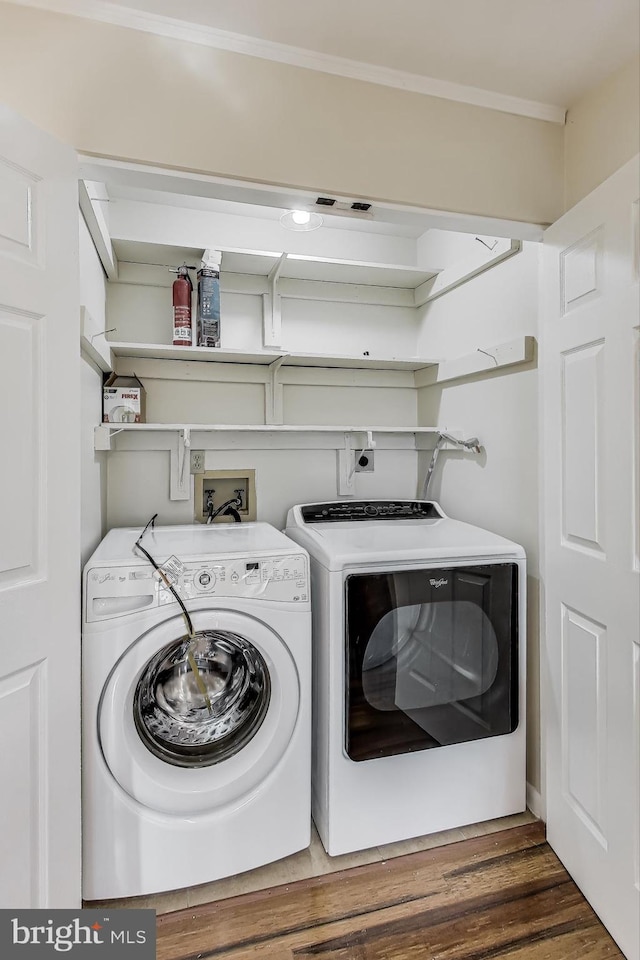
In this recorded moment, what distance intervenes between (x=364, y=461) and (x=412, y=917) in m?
1.77

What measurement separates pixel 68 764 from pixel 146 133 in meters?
1.68

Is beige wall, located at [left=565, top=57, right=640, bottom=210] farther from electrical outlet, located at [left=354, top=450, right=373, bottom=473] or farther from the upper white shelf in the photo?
electrical outlet, located at [left=354, top=450, right=373, bottom=473]

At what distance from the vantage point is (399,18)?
127cm

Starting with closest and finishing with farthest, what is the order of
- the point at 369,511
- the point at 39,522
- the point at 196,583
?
the point at 39,522 → the point at 196,583 → the point at 369,511

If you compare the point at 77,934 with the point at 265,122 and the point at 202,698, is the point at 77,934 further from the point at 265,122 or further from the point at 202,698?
the point at 265,122

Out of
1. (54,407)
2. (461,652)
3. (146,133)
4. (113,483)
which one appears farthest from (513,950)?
(146,133)

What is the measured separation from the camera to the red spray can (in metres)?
2.05

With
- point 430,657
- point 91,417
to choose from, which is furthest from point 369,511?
point 91,417

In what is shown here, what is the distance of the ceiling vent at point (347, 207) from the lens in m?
1.46

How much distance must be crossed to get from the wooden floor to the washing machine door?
0.30 m

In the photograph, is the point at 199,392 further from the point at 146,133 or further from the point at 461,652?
the point at 461,652

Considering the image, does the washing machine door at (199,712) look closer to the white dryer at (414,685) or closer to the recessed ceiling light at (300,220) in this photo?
the white dryer at (414,685)

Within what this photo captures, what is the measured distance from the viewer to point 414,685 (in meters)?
1.61

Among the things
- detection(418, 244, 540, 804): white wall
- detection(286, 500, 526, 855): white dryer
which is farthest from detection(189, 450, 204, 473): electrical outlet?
detection(418, 244, 540, 804): white wall
